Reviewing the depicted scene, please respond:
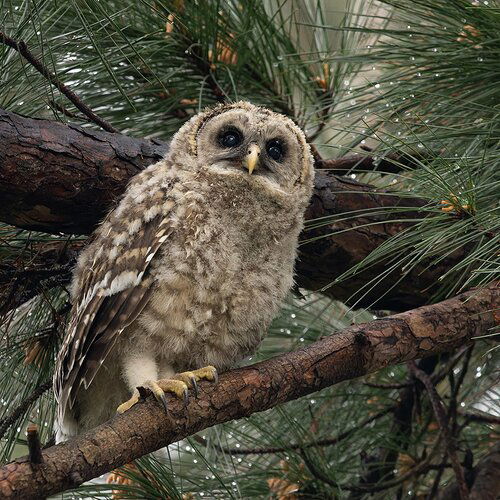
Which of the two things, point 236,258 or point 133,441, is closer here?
point 133,441

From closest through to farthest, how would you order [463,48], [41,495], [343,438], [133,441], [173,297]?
[41,495]
[133,441]
[173,297]
[463,48]
[343,438]

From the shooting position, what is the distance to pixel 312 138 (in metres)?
2.58

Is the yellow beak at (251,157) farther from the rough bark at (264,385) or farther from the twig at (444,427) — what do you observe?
the twig at (444,427)

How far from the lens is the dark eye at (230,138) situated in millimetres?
2150

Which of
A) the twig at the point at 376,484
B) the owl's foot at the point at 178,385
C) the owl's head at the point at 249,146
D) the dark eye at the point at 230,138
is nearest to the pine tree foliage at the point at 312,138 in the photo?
the twig at the point at 376,484

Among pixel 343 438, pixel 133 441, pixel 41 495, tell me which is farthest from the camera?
pixel 343 438

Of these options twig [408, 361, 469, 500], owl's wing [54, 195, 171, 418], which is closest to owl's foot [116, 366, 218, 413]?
owl's wing [54, 195, 171, 418]

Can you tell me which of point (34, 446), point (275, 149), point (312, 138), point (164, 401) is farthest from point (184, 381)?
point (312, 138)

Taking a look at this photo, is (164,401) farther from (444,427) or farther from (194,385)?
(444,427)

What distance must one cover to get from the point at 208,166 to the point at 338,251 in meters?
0.48

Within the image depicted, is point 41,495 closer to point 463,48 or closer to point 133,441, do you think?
point 133,441

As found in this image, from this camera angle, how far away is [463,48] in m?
2.16

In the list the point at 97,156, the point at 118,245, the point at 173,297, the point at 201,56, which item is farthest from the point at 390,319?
the point at 201,56

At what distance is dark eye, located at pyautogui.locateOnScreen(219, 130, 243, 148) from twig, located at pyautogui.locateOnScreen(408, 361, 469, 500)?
2.78 feet
